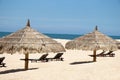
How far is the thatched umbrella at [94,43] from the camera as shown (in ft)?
51.9

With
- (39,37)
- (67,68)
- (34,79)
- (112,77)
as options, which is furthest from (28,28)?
(112,77)

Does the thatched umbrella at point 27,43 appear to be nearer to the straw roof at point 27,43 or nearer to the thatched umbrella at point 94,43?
the straw roof at point 27,43

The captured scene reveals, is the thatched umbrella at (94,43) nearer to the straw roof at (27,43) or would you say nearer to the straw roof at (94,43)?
the straw roof at (94,43)

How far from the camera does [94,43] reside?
16.0 m

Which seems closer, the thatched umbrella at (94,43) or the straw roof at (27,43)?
the straw roof at (27,43)

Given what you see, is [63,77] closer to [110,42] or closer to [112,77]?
[112,77]

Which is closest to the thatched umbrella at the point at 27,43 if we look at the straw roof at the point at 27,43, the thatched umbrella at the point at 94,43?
the straw roof at the point at 27,43

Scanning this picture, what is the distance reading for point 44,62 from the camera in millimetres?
16750

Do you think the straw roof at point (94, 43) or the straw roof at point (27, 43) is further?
the straw roof at point (94, 43)

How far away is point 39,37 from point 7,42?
138 cm

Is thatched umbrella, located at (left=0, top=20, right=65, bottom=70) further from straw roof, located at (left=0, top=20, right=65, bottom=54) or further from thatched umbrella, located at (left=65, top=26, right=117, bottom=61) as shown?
Result: thatched umbrella, located at (left=65, top=26, right=117, bottom=61)

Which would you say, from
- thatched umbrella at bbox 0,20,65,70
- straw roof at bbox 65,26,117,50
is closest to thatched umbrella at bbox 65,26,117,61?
straw roof at bbox 65,26,117,50

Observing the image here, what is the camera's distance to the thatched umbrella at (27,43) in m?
12.2

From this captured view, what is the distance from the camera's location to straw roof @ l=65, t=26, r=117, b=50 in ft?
51.9
